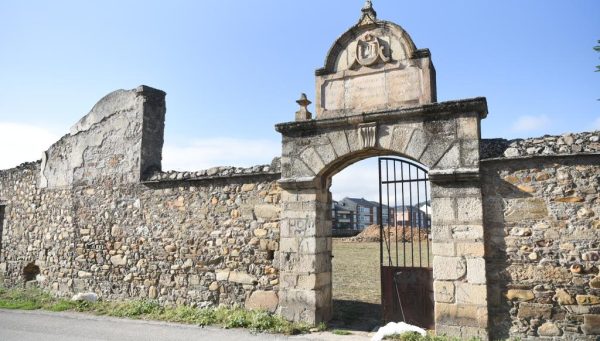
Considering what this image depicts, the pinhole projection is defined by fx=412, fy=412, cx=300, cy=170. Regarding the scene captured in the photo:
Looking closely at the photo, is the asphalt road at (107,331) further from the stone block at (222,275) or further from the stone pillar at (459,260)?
the stone pillar at (459,260)

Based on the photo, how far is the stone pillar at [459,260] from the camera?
195 inches

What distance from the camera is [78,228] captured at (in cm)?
817

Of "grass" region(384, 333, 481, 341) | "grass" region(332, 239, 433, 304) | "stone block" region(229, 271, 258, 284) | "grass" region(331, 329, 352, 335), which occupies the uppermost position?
"stone block" region(229, 271, 258, 284)

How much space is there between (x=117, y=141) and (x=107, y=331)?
12.4 feet

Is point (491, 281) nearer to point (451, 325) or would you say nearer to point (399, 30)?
point (451, 325)

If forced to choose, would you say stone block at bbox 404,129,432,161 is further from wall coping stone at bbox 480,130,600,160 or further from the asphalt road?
the asphalt road

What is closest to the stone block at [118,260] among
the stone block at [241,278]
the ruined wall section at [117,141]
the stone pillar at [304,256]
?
the ruined wall section at [117,141]

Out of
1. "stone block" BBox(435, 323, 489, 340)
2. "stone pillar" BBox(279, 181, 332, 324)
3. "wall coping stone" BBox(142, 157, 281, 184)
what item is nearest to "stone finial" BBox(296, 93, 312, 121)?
"wall coping stone" BBox(142, 157, 281, 184)

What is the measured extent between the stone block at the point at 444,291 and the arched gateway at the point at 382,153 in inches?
0.5

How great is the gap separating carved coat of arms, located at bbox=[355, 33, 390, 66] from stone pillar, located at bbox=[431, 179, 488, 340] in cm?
198

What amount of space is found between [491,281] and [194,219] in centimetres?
463

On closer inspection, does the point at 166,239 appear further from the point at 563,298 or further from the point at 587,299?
the point at 587,299

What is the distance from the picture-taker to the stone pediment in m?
5.71

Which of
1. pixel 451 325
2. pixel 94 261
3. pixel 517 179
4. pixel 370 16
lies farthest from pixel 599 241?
pixel 94 261
